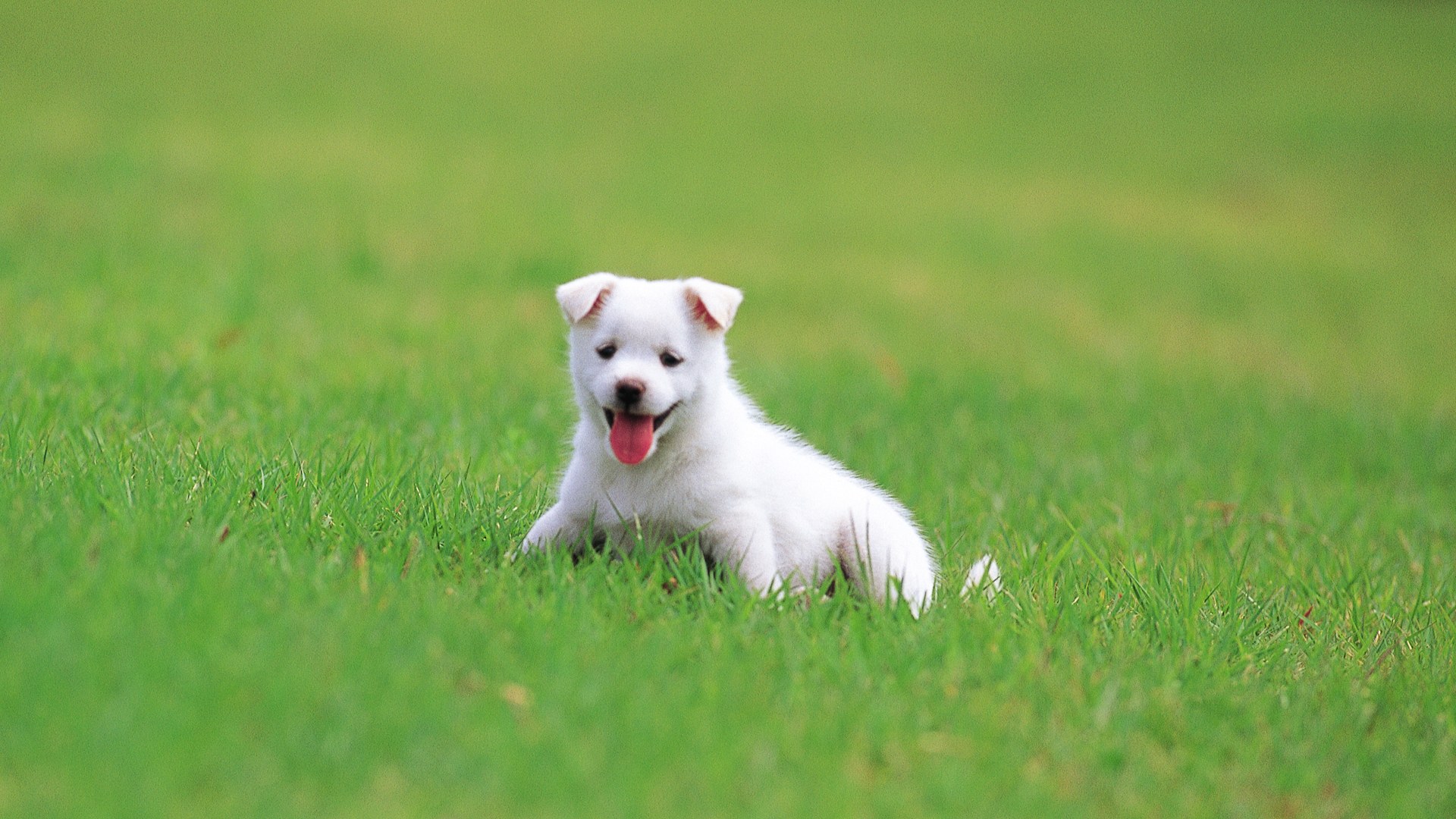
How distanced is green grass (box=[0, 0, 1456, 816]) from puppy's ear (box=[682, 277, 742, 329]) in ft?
2.21

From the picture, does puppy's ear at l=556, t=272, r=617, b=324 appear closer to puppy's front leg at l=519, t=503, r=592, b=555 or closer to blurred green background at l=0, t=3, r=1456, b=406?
puppy's front leg at l=519, t=503, r=592, b=555

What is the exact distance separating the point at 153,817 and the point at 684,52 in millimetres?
24083

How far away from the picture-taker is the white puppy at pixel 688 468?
3758mm

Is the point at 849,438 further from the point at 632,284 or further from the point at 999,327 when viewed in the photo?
the point at 999,327

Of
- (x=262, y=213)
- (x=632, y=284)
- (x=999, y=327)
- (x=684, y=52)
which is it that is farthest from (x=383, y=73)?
(x=632, y=284)

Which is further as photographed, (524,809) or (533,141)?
(533,141)

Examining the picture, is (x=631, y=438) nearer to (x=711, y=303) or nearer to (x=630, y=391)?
(x=630, y=391)

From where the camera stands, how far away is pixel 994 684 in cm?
331

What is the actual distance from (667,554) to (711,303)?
69 centimetres

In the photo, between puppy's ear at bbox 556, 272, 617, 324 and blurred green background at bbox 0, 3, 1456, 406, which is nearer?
puppy's ear at bbox 556, 272, 617, 324

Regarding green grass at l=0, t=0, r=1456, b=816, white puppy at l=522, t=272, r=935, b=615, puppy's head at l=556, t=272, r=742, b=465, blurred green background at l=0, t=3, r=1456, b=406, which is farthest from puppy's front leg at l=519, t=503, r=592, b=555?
blurred green background at l=0, t=3, r=1456, b=406

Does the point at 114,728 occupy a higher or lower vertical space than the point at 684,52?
lower

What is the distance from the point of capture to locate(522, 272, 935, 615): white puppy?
3.76 meters

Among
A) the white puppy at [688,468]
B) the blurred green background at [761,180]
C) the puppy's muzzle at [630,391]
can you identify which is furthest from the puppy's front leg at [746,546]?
the blurred green background at [761,180]
